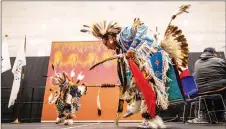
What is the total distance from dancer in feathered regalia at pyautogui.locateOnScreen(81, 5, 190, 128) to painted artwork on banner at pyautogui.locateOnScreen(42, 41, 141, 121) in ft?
8.57

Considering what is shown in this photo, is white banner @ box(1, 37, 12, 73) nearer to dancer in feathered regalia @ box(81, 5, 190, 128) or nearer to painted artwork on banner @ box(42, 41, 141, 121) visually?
painted artwork on banner @ box(42, 41, 141, 121)

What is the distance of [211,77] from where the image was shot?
3.58m

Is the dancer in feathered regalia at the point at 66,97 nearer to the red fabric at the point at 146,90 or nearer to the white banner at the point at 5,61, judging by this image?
the white banner at the point at 5,61

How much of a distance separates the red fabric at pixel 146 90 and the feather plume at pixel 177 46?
0.43 metres

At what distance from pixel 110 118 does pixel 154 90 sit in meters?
2.81

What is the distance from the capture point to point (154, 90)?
99.1 inches

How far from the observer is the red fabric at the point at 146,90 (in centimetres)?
239

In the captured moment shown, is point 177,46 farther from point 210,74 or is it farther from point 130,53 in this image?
point 210,74

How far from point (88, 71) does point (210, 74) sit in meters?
2.70

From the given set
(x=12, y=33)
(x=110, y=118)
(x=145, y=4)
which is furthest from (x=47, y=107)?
(x=145, y=4)

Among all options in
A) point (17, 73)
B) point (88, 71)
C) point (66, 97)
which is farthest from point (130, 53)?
point (17, 73)

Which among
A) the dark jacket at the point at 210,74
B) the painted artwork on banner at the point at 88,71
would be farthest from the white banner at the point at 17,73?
the dark jacket at the point at 210,74

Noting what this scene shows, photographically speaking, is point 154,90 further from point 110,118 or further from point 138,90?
point 110,118

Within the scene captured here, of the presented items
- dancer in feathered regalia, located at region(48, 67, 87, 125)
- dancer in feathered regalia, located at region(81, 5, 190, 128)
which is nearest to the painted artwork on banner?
dancer in feathered regalia, located at region(48, 67, 87, 125)
